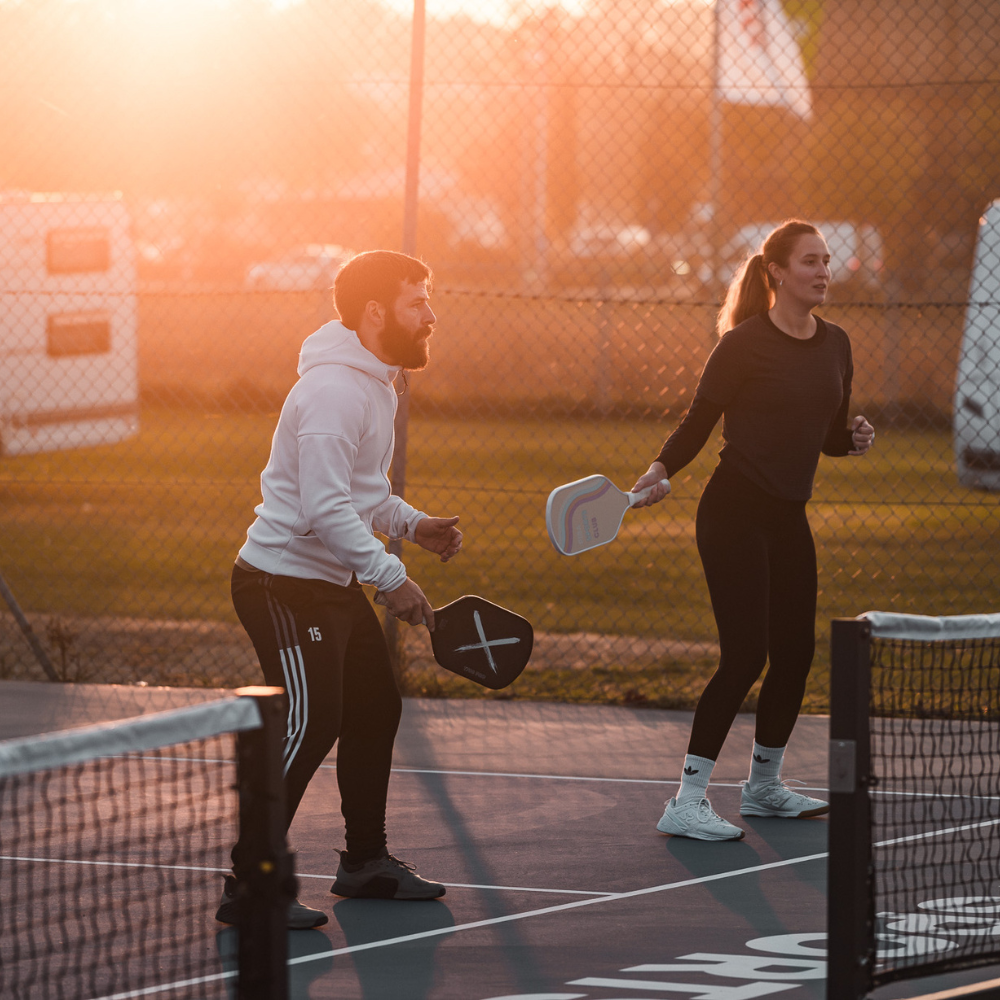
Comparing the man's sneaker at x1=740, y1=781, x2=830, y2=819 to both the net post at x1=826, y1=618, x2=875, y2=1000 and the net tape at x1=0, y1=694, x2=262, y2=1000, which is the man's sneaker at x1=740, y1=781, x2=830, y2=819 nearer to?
the net tape at x1=0, y1=694, x2=262, y2=1000

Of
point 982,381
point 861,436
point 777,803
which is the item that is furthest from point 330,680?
point 982,381

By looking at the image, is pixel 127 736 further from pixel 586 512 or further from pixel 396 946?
pixel 586 512

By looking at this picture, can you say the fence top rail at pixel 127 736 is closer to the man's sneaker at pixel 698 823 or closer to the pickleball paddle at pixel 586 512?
the pickleball paddle at pixel 586 512

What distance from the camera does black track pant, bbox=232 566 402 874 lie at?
4.60 m

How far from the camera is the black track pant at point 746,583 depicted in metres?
5.57

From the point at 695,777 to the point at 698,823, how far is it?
0.54 ft

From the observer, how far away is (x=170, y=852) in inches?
212

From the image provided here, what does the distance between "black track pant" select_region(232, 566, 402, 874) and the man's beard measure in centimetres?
69

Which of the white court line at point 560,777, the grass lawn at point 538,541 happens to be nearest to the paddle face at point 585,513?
the white court line at point 560,777

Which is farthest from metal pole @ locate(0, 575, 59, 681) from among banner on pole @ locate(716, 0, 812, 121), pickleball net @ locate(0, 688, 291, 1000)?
banner on pole @ locate(716, 0, 812, 121)

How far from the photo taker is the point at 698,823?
5664mm

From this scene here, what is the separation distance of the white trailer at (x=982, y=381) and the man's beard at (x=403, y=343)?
9.67 m

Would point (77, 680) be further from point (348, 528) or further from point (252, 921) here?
point (252, 921)

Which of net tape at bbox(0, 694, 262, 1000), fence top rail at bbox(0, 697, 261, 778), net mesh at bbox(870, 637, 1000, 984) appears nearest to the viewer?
fence top rail at bbox(0, 697, 261, 778)
